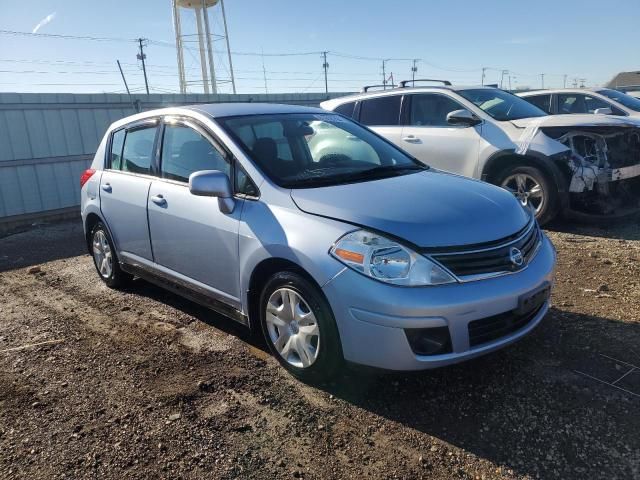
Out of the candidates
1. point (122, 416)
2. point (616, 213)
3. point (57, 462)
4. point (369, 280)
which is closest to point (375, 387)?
point (369, 280)

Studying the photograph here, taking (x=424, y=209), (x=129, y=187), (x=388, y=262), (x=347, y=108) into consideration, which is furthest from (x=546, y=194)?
(x=129, y=187)

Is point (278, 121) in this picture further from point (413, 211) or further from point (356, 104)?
point (356, 104)

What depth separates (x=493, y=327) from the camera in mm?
2893

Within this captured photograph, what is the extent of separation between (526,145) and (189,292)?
447 centimetres

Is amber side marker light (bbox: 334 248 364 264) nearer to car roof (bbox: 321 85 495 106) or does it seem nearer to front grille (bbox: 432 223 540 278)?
front grille (bbox: 432 223 540 278)

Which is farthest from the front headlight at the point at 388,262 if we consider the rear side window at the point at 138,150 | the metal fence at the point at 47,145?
the metal fence at the point at 47,145

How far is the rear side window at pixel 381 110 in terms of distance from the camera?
24.7 ft

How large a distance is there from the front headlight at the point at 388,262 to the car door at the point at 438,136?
440 centimetres

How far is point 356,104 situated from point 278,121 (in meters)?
4.04

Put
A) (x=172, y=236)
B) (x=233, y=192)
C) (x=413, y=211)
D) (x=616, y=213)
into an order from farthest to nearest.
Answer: (x=616, y=213), (x=172, y=236), (x=233, y=192), (x=413, y=211)

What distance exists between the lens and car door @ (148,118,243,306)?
3.56m

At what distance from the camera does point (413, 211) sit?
303cm

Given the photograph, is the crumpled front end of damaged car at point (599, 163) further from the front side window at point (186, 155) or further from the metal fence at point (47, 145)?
the metal fence at point (47, 145)

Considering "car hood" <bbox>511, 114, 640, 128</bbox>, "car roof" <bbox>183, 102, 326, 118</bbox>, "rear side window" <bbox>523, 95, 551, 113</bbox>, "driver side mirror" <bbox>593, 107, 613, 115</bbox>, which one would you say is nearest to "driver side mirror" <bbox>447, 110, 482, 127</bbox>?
"car hood" <bbox>511, 114, 640, 128</bbox>
